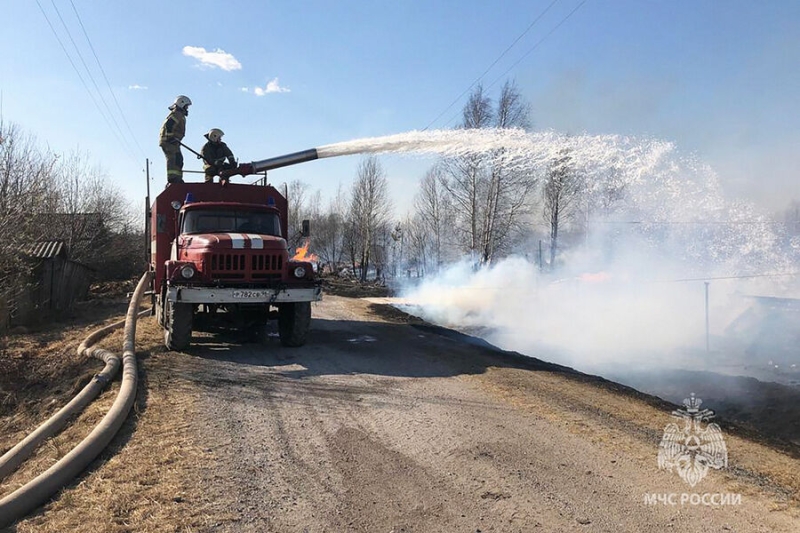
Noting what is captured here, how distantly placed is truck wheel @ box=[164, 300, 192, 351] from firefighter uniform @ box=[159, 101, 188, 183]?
417 cm

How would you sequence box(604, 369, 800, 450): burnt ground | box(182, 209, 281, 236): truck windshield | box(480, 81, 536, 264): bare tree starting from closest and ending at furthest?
box(604, 369, 800, 450): burnt ground
box(182, 209, 281, 236): truck windshield
box(480, 81, 536, 264): bare tree

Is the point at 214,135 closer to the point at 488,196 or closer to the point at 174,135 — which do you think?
the point at 174,135

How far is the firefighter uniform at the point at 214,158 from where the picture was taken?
11961 mm

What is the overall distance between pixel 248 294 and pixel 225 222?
199cm

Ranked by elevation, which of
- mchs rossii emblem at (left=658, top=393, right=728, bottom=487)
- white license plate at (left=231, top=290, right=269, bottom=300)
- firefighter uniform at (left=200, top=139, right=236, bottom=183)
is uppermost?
A: firefighter uniform at (left=200, top=139, right=236, bottom=183)

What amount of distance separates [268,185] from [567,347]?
9.39m

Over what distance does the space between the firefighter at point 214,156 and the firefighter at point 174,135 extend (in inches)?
21.3

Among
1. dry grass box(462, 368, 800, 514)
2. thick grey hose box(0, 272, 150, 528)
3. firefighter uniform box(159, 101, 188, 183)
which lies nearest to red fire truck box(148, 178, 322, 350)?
firefighter uniform box(159, 101, 188, 183)

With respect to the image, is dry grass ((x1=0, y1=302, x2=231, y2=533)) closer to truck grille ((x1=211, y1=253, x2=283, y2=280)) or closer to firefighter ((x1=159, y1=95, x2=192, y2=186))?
truck grille ((x1=211, y1=253, x2=283, y2=280))

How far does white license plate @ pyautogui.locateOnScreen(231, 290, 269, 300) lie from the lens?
8.54 metres

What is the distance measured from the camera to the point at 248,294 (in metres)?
8.60

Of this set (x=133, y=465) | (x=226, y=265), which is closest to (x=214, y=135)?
(x=226, y=265)

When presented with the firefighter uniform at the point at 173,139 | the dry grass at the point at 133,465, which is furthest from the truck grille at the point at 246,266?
the firefighter uniform at the point at 173,139

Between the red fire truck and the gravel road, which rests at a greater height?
the red fire truck
